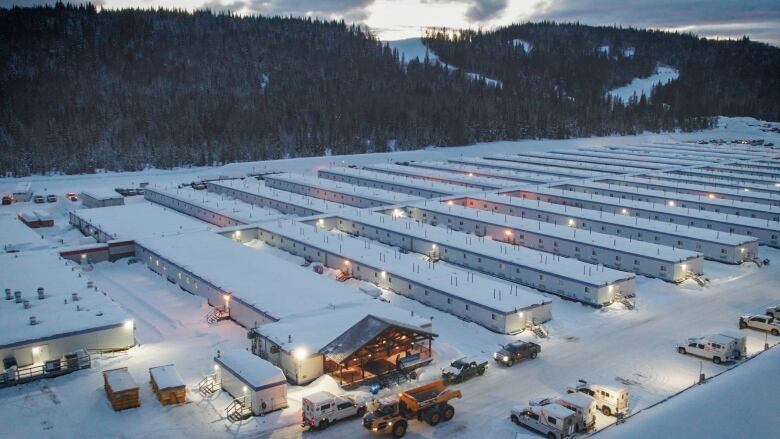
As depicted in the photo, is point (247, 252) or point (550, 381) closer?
point (550, 381)

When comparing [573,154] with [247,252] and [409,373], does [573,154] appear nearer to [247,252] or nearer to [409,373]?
[247,252]

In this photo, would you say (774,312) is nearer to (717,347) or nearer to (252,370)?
(717,347)

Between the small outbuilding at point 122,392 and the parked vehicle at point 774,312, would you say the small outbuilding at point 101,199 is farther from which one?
the parked vehicle at point 774,312

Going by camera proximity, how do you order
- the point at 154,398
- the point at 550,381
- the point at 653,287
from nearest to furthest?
the point at 154,398 < the point at 550,381 < the point at 653,287

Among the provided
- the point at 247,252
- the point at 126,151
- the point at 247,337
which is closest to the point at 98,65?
the point at 126,151

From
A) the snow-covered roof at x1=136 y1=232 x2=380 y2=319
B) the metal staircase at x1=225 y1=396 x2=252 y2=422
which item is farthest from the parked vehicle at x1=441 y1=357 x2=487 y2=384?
the metal staircase at x1=225 y1=396 x2=252 y2=422

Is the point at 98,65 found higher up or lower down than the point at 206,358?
higher up

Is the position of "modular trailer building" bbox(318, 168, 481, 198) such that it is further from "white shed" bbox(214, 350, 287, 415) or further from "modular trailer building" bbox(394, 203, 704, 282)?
"white shed" bbox(214, 350, 287, 415)

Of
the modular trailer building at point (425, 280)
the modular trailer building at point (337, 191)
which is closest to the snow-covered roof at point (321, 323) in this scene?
the modular trailer building at point (425, 280)
